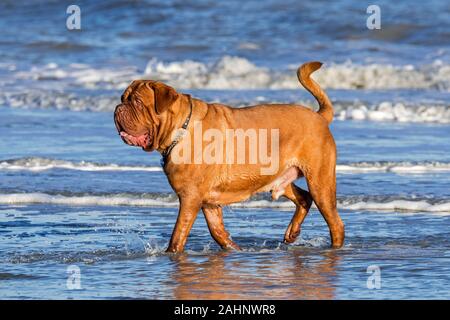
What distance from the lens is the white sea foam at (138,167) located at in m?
12.0

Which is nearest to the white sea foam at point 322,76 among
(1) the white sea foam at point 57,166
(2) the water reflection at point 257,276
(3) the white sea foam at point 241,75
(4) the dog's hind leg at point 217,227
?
(3) the white sea foam at point 241,75

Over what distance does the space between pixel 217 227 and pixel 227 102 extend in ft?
31.7

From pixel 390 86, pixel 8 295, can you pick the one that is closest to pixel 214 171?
pixel 8 295

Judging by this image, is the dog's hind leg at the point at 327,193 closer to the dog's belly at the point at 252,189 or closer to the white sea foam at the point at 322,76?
the dog's belly at the point at 252,189

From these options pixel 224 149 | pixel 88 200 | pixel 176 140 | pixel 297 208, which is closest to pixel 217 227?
pixel 224 149

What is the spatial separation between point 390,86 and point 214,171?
40.8 feet

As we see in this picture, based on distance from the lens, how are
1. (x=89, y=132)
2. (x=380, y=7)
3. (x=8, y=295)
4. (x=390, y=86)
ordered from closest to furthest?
(x=8, y=295) < (x=89, y=132) < (x=390, y=86) < (x=380, y=7)

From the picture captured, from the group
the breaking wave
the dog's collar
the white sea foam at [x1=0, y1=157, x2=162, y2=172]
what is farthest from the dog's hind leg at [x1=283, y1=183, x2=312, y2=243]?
the breaking wave

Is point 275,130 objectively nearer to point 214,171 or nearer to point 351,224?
point 214,171

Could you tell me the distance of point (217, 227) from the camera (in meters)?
8.47

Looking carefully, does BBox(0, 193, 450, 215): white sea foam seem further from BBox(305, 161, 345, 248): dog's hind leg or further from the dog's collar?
the dog's collar

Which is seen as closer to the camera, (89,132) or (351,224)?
(351,224)

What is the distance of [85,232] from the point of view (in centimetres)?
920

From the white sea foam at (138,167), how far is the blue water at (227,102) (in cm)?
3
